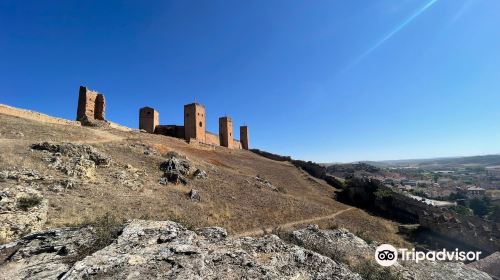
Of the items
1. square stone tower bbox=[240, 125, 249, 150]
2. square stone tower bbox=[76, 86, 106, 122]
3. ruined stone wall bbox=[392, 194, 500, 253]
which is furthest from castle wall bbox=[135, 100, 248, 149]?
ruined stone wall bbox=[392, 194, 500, 253]

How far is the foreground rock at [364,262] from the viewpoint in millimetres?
8677

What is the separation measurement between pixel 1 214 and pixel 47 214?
66.1 inches

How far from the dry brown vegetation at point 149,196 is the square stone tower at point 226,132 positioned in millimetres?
23620

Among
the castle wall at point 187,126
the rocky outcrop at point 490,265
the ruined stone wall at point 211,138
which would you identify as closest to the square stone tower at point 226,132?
the ruined stone wall at point 211,138

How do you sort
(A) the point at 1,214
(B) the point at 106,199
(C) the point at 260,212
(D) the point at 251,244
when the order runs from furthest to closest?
(C) the point at 260,212 < (B) the point at 106,199 < (A) the point at 1,214 < (D) the point at 251,244

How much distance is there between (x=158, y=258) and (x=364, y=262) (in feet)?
22.6

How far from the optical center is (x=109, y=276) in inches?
203

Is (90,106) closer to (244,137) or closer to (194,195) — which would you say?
(194,195)

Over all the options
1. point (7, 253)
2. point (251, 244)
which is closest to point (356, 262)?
point (251, 244)

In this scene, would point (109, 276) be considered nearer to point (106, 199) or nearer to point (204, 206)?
point (106, 199)

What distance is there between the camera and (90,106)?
36969 mm

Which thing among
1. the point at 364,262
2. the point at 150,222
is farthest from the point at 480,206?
the point at 150,222

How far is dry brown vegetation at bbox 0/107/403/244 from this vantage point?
43.3 ft

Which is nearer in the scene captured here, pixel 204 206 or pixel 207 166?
pixel 204 206
